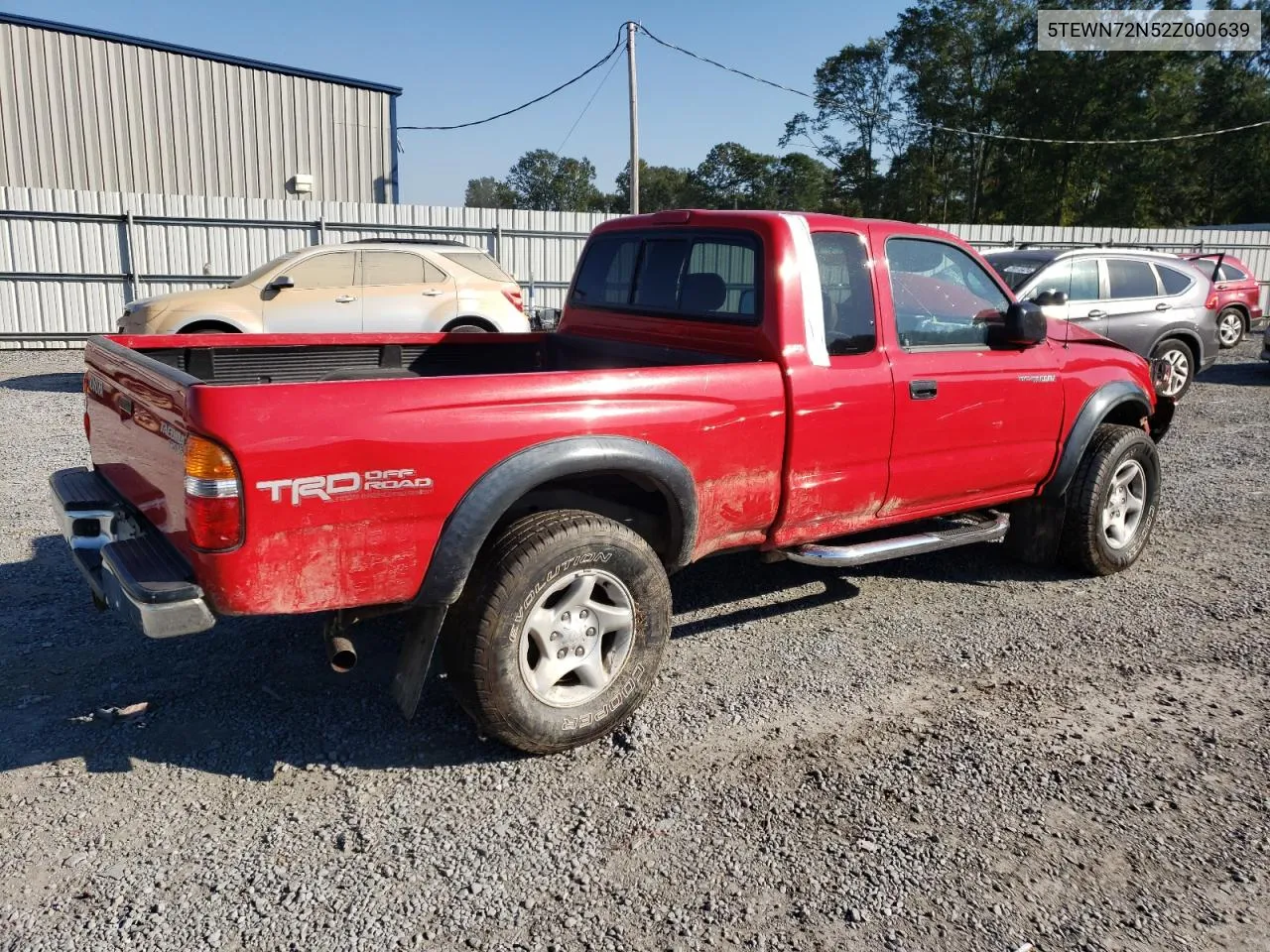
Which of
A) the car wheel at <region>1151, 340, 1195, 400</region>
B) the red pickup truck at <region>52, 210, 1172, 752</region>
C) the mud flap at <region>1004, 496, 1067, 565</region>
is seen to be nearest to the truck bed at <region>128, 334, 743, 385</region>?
the red pickup truck at <region>52, 210, 1172, 752</region>

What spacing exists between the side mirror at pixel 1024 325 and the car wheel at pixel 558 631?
2.27 meters

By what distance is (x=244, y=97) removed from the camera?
20.5m

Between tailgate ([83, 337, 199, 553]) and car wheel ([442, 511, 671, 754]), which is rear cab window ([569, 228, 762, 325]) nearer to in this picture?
car wheel ([442, 511, 671, 754])

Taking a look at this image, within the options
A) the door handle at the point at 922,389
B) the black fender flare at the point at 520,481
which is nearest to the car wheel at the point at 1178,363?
the door handle at the point at 922,389

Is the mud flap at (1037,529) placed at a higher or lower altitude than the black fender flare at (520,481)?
lower

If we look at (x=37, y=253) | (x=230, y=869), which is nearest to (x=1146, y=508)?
(x=230, y=869)

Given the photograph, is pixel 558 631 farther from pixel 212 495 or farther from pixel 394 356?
pixel 394 356

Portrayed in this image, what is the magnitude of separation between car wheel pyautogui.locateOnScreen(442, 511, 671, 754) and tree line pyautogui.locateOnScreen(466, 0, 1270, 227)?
1716 inches

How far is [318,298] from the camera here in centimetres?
1066

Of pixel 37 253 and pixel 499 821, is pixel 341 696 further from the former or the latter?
pixel 37 253

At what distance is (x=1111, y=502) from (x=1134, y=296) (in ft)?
23.1

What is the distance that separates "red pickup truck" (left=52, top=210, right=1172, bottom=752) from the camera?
2830 millimetres

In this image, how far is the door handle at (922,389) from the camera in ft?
13.9

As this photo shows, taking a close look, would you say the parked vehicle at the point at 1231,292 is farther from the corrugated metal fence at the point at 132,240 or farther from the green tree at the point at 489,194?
the green tree at the point at 489,194
